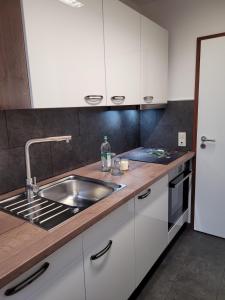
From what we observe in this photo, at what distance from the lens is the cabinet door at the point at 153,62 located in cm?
190

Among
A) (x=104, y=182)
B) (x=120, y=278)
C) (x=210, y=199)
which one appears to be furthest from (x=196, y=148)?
(x=120, y=278)

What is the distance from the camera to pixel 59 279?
3.12 ft

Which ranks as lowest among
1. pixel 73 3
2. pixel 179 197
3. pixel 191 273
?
pixel 191 273

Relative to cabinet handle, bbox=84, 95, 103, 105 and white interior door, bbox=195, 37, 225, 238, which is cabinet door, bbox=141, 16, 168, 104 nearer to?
white interior door, bbox=195, 37, 225, 238

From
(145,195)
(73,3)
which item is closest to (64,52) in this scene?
(73,3)

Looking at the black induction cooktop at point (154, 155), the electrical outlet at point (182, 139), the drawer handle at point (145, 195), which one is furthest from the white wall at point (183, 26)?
the drawer handle at point (145, 195)

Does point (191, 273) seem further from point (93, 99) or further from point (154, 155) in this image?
point (93, 99)

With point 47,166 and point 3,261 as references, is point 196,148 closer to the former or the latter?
point 47,166

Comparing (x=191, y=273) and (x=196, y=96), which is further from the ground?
(x=196, y=96)

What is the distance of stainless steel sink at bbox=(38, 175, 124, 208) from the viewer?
1498 millimetres

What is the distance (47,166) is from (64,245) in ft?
2.54

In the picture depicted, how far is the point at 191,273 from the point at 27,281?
1532 mm

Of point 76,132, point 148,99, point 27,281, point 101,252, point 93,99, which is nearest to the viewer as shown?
point 27,281

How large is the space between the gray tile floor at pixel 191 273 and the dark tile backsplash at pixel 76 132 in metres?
1.03
